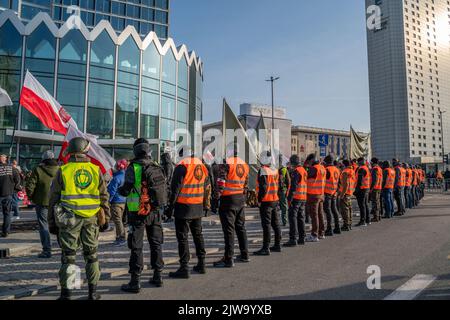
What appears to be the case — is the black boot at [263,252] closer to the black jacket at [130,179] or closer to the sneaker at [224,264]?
the sneaker at [224,264]

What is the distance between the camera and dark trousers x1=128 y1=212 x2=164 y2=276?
4.82 meters

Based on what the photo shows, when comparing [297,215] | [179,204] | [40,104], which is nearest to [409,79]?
[297,215]

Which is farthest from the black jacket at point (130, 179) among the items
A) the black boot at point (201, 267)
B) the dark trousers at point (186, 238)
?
the black boot at point (201, 267)

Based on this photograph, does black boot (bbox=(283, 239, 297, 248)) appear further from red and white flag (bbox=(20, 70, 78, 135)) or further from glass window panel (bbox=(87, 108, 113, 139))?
glass window panel (bbox=(87, 108, 113, 139))

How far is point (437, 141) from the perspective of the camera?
4811 inches

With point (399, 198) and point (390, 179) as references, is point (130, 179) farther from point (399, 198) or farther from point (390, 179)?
point (399, 198)

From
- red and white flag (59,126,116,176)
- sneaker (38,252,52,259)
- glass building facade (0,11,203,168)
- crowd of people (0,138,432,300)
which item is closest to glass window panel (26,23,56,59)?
glass building facade (0,11,203,168)

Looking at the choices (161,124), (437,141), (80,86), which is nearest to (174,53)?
(161,124)

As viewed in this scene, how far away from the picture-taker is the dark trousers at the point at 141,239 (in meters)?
4.82

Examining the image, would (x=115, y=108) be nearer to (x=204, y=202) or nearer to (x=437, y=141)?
(x=204, y=202)

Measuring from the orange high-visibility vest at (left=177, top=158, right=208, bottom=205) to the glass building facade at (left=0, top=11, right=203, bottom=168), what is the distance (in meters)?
22.0

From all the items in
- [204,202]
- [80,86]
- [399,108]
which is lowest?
[204,202]

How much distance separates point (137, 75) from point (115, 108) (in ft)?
11.6
